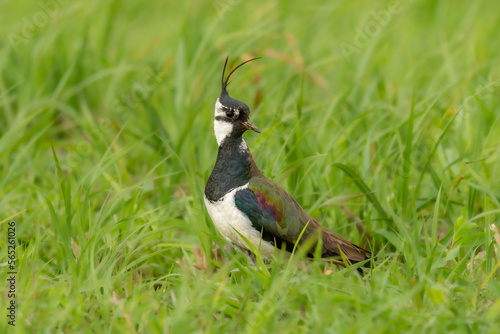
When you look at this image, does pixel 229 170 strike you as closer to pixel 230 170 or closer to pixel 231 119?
pixel 230 170

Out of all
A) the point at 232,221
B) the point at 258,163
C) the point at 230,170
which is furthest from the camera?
the point at 258,163

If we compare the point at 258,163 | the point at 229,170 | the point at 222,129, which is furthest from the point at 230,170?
the point at 258,163

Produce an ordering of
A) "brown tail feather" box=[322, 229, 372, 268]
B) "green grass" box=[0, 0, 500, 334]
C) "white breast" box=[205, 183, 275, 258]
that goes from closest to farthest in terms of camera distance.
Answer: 1. "green grass" box=[0, 0, 500, 334]
2. "white breast" box=[205, 183, 275, 258]
3. "brown tail feather" box=[322, 229, 372, 268]

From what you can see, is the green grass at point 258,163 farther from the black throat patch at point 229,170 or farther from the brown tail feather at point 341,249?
the black throat patch at point 229,170

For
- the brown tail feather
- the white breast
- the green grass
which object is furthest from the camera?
the brown tail feather

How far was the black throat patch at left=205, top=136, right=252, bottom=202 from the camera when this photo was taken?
354 cm

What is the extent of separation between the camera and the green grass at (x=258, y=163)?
294 centimetres

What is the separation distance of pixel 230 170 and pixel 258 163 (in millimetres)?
671

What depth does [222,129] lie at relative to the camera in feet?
12.1

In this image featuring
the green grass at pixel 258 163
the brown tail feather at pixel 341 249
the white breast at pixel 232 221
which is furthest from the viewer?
the brown tail feather at pixel 341 249

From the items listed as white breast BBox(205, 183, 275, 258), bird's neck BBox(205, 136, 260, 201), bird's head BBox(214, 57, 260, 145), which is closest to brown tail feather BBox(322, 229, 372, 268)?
white breast BBox(205, 183, 275, 258)

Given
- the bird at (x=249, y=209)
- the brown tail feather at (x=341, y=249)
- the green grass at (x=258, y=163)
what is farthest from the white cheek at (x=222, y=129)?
the brown tail feather at (x=341, y=249)

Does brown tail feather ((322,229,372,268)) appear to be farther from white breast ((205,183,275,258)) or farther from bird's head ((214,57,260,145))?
bird's head ((214,57,260,145))

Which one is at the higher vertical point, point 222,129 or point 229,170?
point 222,129
